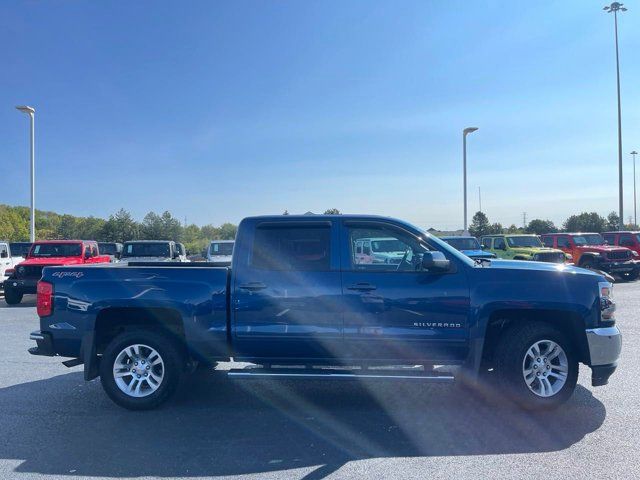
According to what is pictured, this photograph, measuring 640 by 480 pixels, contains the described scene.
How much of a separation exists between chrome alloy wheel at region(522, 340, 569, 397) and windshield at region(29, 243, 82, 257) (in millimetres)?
15056

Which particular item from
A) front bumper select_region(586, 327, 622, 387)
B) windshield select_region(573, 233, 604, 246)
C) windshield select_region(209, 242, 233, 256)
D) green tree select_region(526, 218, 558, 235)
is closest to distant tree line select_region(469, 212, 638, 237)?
green tree select_region(526, 218, 558, 235)

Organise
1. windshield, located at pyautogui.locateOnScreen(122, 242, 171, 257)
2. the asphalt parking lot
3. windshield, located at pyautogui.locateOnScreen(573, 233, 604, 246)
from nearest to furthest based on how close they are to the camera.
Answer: the asphalt parking lot < windshield, located at pyautogui.locateOnScreen(122, 242, 171, 257) < windshield, located at pyautogui.locateOnScreen(573, 233, 604, 246)

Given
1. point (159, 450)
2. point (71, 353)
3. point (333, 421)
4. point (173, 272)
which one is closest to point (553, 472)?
point (333, 421)

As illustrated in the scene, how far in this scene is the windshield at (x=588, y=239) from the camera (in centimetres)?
2333

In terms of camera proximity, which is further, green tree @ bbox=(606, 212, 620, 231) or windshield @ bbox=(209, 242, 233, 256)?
green tree @ bbox=(606, 212, 620, 231)

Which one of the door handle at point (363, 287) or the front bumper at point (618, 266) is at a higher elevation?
the door handle at point (363, 287)

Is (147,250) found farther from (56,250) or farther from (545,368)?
(545,368)

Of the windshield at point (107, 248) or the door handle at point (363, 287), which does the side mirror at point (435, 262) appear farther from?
the windshield at point (107, 248)

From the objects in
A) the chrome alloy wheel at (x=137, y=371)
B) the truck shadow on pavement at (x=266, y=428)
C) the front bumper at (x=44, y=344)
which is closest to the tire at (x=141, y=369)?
the chrome alloy wheel at (x=137, y=371)

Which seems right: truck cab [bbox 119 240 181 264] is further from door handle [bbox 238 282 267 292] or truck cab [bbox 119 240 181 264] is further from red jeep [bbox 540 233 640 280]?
red jeep [bbox 540 233 640 280]

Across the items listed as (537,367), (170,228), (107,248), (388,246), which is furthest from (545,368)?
(170,228)

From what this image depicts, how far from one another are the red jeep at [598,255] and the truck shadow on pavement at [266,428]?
1688 cm

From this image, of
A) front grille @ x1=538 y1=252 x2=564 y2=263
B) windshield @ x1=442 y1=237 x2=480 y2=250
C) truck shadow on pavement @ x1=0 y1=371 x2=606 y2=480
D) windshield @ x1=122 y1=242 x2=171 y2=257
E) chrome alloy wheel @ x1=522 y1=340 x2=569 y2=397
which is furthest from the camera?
windshield @ x1=442 y1=237 x2=480 y2=250

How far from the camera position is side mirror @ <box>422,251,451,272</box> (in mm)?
5375
